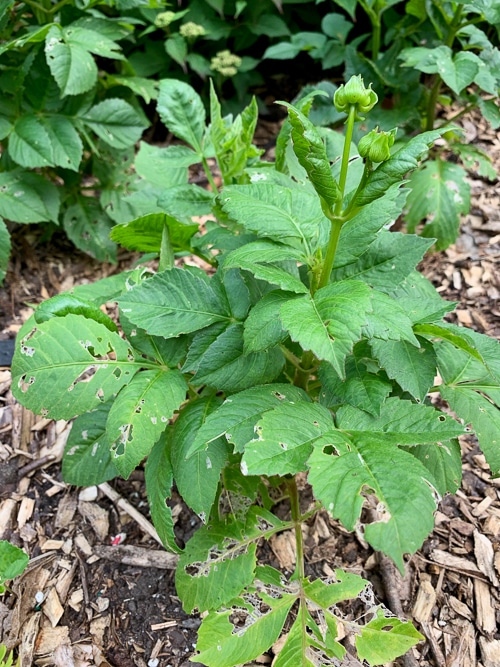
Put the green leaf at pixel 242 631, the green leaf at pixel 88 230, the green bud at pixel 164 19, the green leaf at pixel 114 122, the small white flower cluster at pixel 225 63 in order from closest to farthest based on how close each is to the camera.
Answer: the green leaf at pixel 242 631 < the green leaf at pixel 114 122 < the green leaf at pixel 88 230 < the green bud at pixel 164 19 < the small white flower cluster at pixel 225 63

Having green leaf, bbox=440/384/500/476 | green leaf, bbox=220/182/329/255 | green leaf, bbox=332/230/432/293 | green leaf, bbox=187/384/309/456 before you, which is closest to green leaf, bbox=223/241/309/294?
green leaf, bbox=220/182/329/255

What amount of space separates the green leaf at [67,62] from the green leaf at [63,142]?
203mm

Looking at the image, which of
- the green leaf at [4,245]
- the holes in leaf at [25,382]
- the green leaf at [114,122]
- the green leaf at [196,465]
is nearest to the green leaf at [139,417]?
the green leaf at [196,465]

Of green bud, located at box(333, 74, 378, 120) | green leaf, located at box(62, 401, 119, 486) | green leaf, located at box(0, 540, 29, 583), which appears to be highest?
green bud, located at box(333, 74, 378, 120)

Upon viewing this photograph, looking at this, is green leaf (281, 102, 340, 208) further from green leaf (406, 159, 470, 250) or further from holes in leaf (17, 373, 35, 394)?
green leaf (406, 159, 470, 250)

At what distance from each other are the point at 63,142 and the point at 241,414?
5.43 ft

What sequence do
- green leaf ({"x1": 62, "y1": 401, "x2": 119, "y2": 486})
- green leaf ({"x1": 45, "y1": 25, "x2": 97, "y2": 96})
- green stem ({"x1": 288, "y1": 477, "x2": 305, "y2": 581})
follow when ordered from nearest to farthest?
1. green stem ({"x1": 288, "y1": 477, "x2": 305, "y2": 581})
2. green leaf ({"x1": 62, "y1": 401, "x2": 119, "y2": 486})
3. green leaf ({"x1": 45, "y1": 25, "x2": 97, "y2": 96})

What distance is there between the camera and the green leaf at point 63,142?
7.69 ft

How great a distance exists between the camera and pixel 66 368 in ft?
4.65

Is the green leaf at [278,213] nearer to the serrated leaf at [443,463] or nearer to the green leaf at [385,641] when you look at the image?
the serrated leaf at [443,463]

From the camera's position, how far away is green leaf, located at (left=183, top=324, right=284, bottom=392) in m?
1.36

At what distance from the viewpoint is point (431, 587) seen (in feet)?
5.41

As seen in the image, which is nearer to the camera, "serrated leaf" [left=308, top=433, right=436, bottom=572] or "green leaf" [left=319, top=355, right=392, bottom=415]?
"serrated leaf" [left=308, top=433, right=436, bottom=572]

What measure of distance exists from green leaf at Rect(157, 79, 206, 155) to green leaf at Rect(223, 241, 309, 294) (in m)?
0.80
